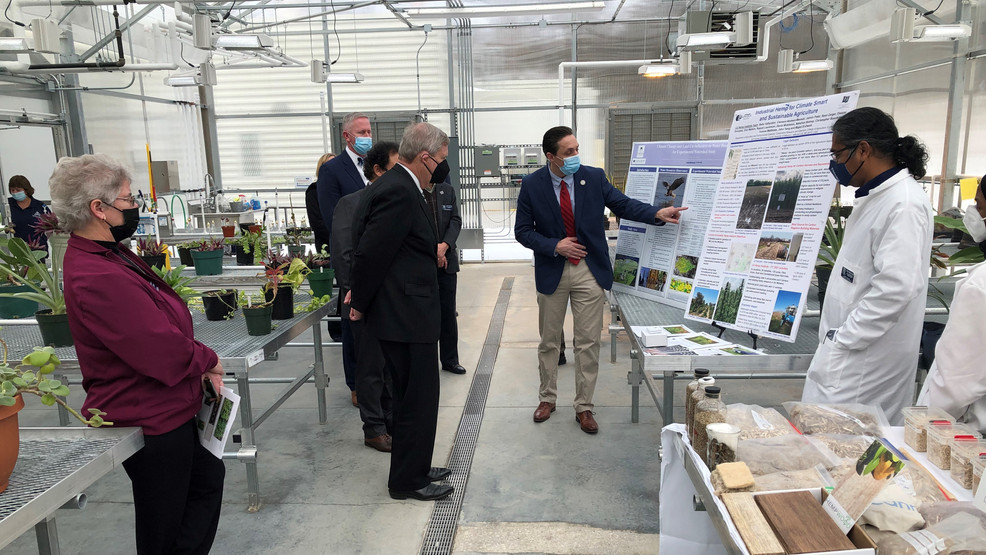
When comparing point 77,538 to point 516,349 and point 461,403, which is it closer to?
point 461,403

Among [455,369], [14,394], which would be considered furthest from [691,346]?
[455,369]

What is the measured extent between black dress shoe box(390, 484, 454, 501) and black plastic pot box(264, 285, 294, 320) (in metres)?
1.01

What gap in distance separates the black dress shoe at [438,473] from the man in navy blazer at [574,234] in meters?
0.91

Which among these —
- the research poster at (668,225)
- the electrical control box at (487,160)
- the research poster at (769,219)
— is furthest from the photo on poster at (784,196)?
the electrical control box at (487,160)

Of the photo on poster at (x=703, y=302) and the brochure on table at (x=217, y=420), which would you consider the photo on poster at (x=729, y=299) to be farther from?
the brochure on table at (x=217, y=420)

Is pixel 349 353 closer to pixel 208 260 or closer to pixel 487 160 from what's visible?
pixel 208 260

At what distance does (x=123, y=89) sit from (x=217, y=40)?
432 cm

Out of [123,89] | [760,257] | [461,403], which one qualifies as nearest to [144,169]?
[123,89]

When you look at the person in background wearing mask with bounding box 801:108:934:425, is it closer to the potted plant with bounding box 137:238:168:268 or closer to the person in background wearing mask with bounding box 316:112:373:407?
the person in background wearing mask with bounding box 316:112:373:407

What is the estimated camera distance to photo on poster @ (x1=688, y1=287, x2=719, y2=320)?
9.02ft

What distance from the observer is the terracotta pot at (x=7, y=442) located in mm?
1378

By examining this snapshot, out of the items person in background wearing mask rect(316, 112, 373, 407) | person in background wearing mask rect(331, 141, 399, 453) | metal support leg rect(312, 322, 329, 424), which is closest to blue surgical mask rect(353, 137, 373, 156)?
Result: person in background wearing mask rect(316, 112, 373, 407)

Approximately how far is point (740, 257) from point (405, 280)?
1.41 m

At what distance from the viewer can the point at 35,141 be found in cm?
823
